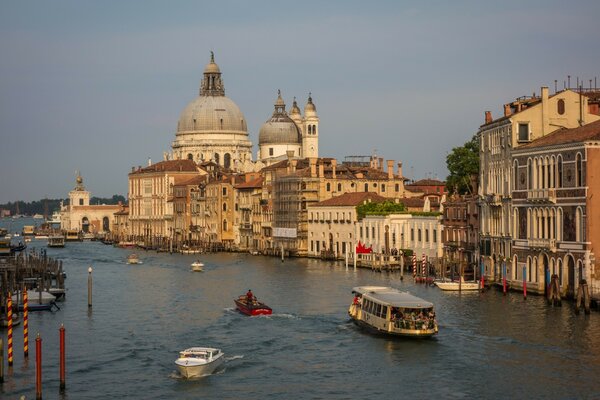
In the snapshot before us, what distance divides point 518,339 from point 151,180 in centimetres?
10272

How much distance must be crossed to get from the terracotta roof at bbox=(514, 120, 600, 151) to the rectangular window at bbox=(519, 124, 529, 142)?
434 millimetres

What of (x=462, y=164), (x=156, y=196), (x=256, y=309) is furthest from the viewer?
(x=156, y=196)

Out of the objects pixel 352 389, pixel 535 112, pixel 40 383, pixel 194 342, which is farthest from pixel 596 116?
pixel 40 383

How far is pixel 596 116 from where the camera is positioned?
168ft

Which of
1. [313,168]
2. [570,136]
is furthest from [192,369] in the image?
[313,168]

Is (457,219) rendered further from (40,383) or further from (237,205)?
(237,205)

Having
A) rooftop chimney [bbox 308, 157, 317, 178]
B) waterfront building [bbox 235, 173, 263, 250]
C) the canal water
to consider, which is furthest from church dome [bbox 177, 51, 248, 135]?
the canal water

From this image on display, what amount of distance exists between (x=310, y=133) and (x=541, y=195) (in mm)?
91289

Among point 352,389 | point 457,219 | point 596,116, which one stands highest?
point 596,116

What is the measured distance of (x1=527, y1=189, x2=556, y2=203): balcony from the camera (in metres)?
45.6

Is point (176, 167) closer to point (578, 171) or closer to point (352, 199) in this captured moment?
point (352, 199)

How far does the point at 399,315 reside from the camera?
124ft

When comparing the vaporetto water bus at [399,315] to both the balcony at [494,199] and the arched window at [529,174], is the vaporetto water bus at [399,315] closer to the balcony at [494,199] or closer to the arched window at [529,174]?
the arched window at [529,174]

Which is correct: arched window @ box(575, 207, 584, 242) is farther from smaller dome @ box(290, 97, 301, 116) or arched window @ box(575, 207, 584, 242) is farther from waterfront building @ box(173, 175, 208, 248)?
smaller dome @ box(290, 97, 301, 116)
